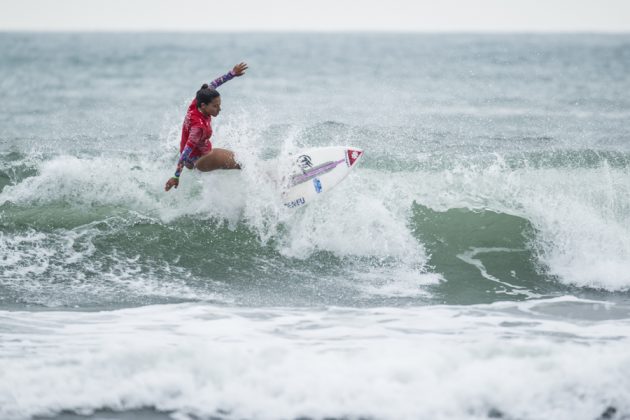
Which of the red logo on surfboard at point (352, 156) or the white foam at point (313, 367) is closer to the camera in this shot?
the white foam at point (313, 367)

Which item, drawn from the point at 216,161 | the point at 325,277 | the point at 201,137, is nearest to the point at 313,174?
the point at 216,161

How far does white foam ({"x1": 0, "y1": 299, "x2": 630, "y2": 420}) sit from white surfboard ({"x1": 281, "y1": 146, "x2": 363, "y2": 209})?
2.23 meters

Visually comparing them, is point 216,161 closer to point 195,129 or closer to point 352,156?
point 195,129

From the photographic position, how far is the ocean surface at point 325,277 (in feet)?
17.1

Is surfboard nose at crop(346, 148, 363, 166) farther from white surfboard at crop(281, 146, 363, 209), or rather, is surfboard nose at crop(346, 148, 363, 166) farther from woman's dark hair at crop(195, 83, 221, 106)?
woman's dark hair at crop(195, 83, 221, 106)

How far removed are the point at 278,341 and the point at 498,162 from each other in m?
5.70

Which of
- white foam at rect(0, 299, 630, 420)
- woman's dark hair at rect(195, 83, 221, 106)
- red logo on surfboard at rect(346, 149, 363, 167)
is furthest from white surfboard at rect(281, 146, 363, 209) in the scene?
white foam at rect(0, 299, 630, 420)

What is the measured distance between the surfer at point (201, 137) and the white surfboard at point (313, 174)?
0.81 metres

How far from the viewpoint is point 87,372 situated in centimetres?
540

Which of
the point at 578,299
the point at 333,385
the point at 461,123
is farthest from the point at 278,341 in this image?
the point at 461,123

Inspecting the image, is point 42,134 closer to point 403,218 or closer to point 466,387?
point 403,218

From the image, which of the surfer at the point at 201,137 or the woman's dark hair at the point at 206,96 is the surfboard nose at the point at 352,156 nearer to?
the surfer at the point at 201,137

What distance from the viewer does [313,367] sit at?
5.53 meters

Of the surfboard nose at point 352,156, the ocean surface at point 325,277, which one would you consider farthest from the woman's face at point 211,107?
the surfboard nose at point 352,156
